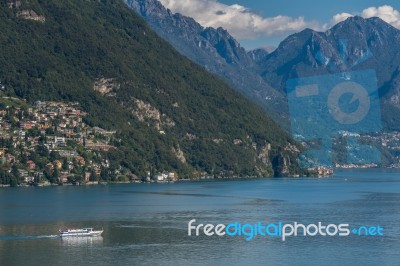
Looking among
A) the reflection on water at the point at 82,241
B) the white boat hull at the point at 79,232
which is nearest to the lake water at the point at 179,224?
the reflection on water at the point at 82,241

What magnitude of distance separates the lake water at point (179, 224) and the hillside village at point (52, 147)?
44.3 feet

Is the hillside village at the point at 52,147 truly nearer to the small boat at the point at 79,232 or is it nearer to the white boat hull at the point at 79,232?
the small boat at the point at 79,232

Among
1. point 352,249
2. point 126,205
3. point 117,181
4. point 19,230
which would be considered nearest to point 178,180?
point 117,181

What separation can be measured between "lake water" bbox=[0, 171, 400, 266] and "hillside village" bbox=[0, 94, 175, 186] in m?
13.5

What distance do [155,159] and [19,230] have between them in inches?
4348

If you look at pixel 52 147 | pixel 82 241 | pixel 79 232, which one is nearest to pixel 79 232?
pixel 79 232

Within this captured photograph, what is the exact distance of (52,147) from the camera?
170500 mm

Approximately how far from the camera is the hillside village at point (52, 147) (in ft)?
527

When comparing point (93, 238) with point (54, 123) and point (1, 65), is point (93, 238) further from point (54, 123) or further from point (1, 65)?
point (1, 65)

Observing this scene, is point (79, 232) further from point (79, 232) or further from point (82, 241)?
point (82, 241)

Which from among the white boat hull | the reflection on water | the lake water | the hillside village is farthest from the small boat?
the hillside village

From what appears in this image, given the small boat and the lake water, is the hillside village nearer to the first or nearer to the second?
the lake water

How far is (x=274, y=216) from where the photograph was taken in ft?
326

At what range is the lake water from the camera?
6912 centimetres
